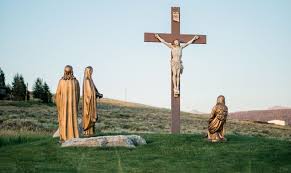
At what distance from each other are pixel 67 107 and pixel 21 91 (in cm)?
6884

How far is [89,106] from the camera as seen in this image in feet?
71.5

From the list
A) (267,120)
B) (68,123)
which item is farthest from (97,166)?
(267,120)

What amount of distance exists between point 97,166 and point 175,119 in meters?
9.67

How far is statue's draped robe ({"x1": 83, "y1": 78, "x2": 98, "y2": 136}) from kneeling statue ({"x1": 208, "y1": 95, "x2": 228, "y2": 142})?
15.4 feet

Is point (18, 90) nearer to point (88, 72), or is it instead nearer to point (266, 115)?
point (266, 115)

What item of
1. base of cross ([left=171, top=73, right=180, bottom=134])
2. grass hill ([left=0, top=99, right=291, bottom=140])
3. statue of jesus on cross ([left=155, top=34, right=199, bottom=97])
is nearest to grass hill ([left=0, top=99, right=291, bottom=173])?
base of cross ([left=171, top=73, right=180, bottom=134])

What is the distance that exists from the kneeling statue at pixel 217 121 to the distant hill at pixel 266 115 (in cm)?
5080

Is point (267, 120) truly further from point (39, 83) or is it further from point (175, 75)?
point (175, 75)

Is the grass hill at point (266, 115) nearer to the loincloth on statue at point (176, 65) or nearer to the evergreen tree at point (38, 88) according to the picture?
the evergreen tree at point (38, 88)

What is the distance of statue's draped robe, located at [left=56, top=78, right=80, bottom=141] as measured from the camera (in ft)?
67.6

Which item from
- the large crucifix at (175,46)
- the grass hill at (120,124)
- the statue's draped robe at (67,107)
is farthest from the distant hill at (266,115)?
the statue's draped robe at (67,107)

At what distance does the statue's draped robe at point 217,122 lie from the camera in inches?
790

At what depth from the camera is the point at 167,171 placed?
1464 centimetres

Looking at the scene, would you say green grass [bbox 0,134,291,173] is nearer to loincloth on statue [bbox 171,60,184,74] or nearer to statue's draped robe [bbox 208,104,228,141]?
statue's draped robe [bbox 208,104,228,141]
